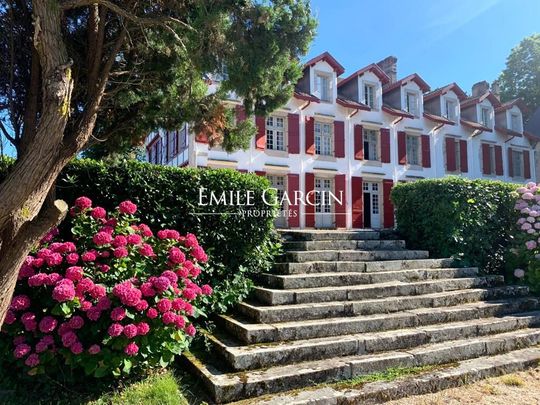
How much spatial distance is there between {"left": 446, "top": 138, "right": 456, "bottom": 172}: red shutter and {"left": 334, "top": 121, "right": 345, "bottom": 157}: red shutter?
6.41 meters

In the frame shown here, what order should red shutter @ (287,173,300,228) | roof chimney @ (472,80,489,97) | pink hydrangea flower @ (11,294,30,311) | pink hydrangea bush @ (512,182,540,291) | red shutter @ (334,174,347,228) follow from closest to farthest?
pink hydrangea flower @ (11,294,30,311) < pink hydrangea bush @ (512,182,540,291) < red shutter @ (287,173,300,228) < red shutter @ (334,174,347,228) < roof chimney @ (472,80,489,97)

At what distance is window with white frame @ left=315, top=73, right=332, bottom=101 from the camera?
18250 millimetres

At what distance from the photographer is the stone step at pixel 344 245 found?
6844 mm

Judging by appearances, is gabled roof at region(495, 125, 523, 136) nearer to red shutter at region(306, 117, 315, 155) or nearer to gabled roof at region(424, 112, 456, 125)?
gabled roof at region(424, 112, 456, 125)

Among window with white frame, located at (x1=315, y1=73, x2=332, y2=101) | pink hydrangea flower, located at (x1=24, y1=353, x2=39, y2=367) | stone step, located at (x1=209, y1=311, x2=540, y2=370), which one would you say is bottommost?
stone step, located at (x1=209, y1=311, x2=540, y2=370)

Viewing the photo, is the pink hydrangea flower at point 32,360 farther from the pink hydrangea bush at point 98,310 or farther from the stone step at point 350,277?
the stone step at point 350,277

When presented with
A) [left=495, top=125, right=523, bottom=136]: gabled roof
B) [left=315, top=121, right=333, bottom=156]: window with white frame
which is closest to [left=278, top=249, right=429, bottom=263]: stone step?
[left=315, top=121, right=333, bottom=156]: window with white frame

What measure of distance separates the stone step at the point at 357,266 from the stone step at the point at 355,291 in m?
0.45

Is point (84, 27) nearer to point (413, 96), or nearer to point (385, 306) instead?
point (385, 306)

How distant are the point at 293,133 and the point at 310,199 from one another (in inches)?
113

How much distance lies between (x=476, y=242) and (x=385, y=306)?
3.18 metres

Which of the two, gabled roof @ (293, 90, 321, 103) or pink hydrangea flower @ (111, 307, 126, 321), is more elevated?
gabled roof @ (293, 90, 321, 103)

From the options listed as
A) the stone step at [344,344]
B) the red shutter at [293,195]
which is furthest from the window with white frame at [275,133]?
the stone step at [344,344]

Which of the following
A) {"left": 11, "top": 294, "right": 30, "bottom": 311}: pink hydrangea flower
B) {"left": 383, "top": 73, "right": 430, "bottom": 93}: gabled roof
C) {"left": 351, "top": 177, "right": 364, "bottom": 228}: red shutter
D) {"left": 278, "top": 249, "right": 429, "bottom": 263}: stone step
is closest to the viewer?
{"left": 11, "top": 294, "right": 30, "bottom": 311}: pink hydrangea flower
